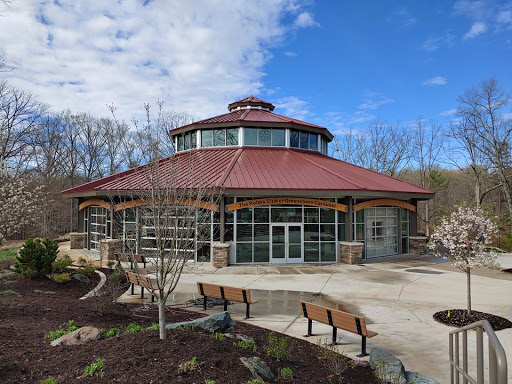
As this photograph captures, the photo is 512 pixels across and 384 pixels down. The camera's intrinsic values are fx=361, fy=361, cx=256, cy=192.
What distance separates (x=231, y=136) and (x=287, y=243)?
8798 millimetres

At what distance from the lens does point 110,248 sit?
17453 millimetres

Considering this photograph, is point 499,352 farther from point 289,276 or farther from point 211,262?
point 211,262

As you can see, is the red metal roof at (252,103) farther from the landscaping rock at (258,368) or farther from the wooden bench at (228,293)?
the landscaping rock at (258,368)

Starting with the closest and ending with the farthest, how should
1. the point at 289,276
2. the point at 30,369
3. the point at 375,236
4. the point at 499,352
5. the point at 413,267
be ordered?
the point at 499,352, the point at 30,369, the point at 289,276, the point at 413,267, the point at 375,236

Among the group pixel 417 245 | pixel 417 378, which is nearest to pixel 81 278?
pixel 417 378

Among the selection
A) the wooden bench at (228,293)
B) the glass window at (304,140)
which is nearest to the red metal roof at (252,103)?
the glass window at (304,140)

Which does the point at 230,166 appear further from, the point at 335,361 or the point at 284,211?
the point at 335,361

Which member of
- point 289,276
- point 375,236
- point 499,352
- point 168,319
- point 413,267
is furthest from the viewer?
point 375,236

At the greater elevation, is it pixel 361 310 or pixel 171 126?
pixel 171 126

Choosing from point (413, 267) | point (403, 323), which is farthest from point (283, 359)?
point (413, 267)

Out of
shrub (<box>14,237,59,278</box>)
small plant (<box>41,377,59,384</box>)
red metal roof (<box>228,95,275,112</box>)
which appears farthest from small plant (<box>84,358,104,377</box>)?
red metal roof (<box>228,95,275,112</box>)

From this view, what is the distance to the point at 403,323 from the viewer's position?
8.25 metres

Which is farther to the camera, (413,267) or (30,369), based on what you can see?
(413,267)

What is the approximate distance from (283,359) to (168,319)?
3362 millimetres
